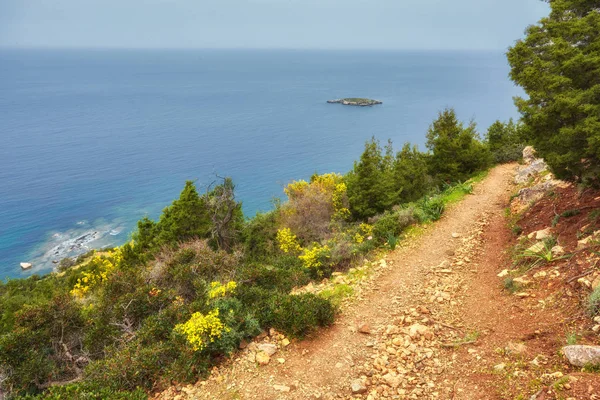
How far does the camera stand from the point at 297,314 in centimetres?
877

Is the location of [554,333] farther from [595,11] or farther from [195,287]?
[195,287]

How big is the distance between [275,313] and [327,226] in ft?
44.3

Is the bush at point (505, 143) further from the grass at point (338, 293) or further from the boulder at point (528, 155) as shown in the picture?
the grass at point (338, 293)

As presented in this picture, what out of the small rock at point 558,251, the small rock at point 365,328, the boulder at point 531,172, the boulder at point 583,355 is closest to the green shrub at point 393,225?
the small rock at point 558,251

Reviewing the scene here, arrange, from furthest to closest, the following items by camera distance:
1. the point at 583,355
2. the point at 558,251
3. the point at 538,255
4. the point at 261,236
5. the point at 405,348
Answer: the point at 261,236
the point at 538,255
the point at 558,251
the point at 405,348
the point at 583,355

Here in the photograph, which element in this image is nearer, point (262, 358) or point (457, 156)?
point (262, 358)

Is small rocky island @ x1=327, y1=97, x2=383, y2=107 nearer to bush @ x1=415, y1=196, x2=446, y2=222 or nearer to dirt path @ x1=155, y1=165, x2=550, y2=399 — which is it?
bush @ x1=415, y1=196, x2=446, y2=222

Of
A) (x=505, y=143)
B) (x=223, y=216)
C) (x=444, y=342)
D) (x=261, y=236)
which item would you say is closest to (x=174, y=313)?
(x=444, y=342)

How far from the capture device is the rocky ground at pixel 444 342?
630 centimetres

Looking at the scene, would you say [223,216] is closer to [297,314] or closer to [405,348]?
[297,314]

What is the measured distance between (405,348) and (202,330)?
434 centimetres

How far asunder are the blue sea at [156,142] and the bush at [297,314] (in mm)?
38445

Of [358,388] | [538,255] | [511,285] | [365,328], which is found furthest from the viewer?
[538,255]

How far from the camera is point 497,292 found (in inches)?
365
